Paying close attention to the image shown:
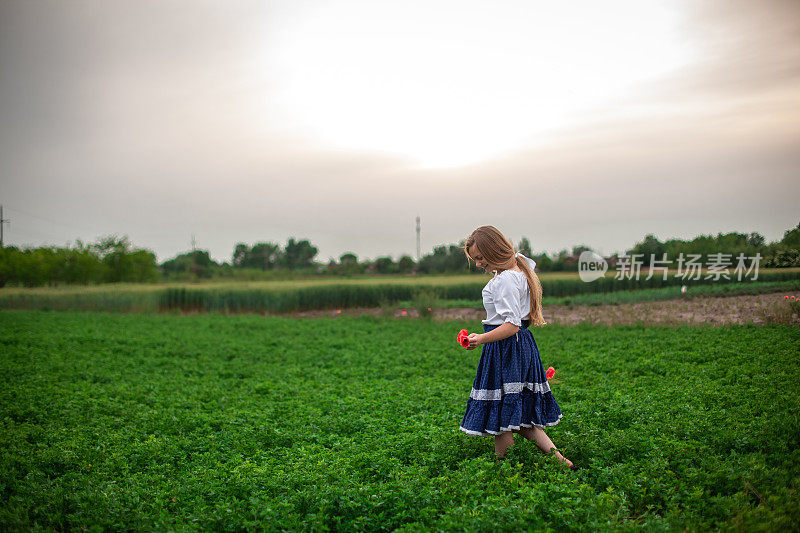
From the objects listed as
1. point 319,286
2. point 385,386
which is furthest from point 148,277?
point 385,386

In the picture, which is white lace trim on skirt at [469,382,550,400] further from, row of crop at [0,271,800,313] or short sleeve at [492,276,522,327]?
row of crop at [0,271,800,313]

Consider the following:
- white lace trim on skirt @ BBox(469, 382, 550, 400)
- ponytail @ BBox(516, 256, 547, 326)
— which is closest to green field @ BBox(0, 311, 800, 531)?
white lace trim on skirt @ BBox(469, 382, 550, 400)

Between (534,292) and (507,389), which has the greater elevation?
(534,292)

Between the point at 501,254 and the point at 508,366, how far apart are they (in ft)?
3.48

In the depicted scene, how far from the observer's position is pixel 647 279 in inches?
891

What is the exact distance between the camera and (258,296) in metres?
25.9

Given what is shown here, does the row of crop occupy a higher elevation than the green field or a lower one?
higher

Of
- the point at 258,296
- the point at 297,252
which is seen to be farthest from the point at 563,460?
the point at 297,252

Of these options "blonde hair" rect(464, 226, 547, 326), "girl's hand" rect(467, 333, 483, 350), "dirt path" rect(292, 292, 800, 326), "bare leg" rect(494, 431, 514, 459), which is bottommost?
"bare leg" rect(494, 431, 514, 459)

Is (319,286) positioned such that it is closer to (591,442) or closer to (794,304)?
(794,304)

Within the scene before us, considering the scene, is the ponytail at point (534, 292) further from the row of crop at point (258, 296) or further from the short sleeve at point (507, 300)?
the row of crop at point (258, 296)

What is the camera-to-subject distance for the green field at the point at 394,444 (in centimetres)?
388

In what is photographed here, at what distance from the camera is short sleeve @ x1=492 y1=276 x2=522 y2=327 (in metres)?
4.23

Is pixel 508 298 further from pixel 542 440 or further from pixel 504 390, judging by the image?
pixel 542 440
